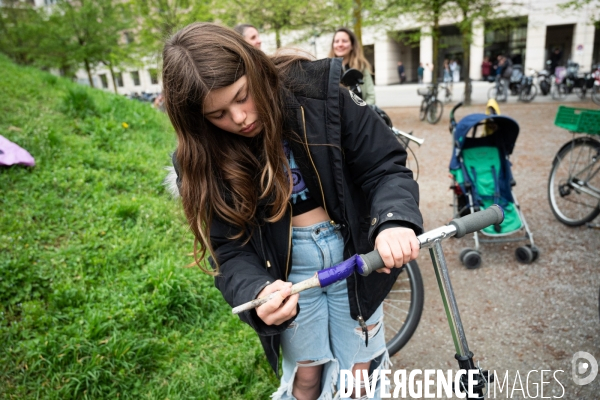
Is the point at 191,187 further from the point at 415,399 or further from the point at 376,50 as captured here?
Result: the point at 376,50

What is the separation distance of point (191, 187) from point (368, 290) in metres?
0.81

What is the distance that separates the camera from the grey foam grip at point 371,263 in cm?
115

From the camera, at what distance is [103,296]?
2.93 m

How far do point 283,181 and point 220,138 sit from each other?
0.30m

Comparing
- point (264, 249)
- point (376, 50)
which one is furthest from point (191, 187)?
point (376, 50)

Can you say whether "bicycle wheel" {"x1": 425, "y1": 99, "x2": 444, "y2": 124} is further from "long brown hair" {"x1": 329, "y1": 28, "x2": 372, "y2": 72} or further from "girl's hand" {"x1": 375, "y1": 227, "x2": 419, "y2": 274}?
"girl's hand" {"x1": 375, "y1": 227, "x2": 419, "y2": 274}

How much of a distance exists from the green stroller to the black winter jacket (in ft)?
7.80

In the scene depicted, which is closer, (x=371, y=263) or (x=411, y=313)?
(x=371, y=263)

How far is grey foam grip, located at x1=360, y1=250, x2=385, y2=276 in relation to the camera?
1148 mm

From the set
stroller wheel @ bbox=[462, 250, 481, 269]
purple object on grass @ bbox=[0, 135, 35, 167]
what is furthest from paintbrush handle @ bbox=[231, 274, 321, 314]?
purple object on grass @ bbox=[0, 135, 35, 167]

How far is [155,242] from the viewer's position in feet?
11.9

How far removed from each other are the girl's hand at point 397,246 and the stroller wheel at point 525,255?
2.84 m

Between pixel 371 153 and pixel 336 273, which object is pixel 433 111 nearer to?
pixel 371 153

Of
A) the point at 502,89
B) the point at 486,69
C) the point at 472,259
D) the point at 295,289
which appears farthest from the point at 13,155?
the point at 486,69
